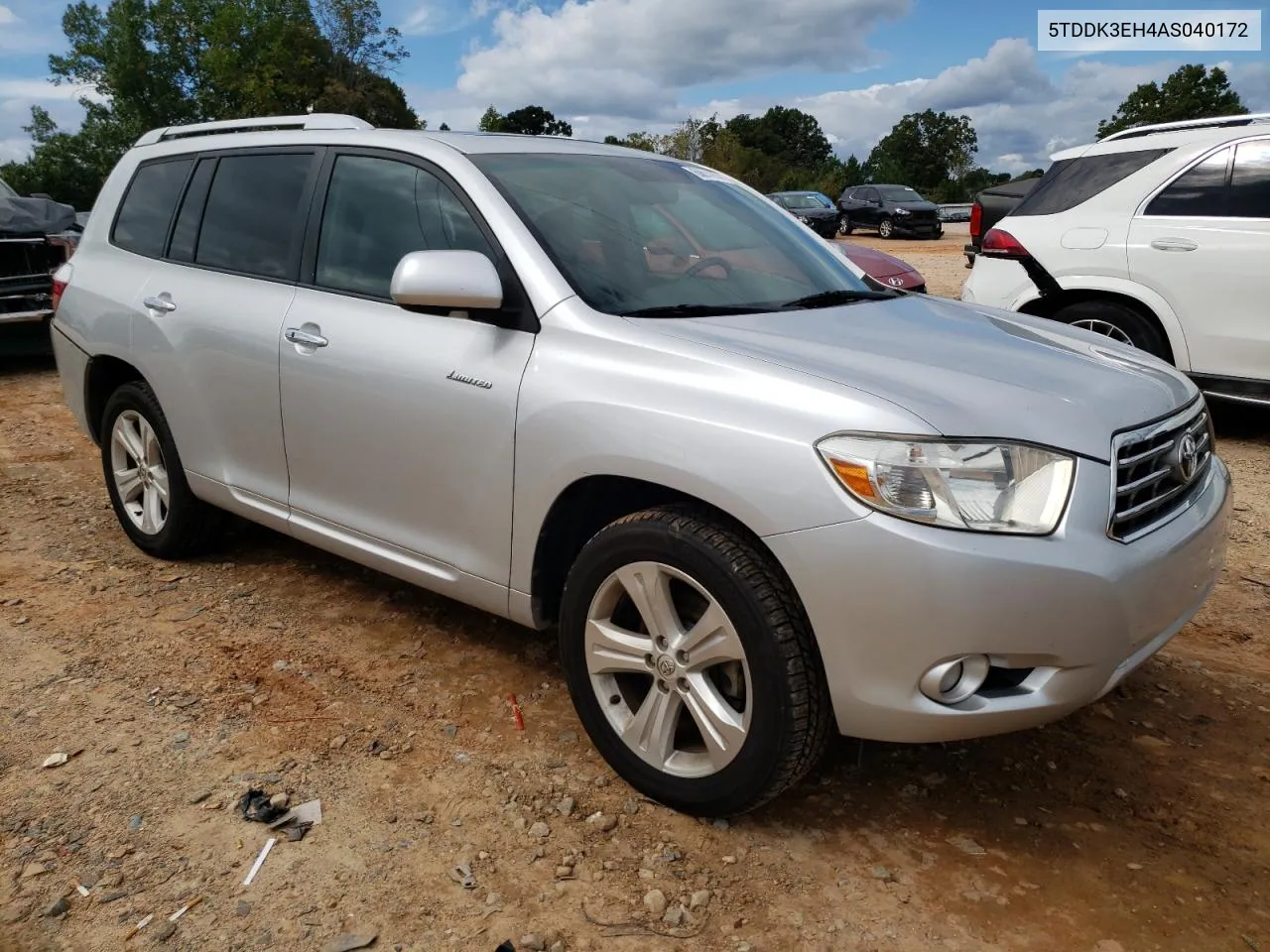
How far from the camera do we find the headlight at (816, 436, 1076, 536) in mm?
2152

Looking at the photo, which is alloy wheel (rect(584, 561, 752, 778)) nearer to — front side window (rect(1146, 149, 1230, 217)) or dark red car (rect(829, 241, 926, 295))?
front side window (rect(1146, 149, 1230, 217))

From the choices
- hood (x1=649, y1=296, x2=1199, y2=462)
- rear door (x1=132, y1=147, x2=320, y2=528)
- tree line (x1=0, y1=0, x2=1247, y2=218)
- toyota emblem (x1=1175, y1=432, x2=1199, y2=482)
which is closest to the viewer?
hood (x1=649, y1=296, x2=1199, y2=462)

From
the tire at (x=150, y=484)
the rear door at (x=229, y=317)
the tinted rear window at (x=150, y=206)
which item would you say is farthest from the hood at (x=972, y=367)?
the tinted rear window at (x=150, y=206)

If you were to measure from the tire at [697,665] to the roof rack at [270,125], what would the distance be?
202 cm

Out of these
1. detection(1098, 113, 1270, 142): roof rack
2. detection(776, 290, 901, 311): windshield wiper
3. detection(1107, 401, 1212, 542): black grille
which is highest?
detection(1098, 113, 1270, 142): roof rack

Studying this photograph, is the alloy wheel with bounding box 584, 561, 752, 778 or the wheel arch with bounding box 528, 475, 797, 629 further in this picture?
the wheel arch with bounding box 528, 475, 797, 629

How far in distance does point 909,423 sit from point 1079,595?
51 cm

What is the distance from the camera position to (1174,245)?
19.4 ft

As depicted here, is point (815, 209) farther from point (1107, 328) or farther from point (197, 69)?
point (197, 69)

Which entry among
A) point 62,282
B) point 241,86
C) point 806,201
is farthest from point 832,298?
point 241,86

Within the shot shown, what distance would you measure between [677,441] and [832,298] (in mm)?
1123

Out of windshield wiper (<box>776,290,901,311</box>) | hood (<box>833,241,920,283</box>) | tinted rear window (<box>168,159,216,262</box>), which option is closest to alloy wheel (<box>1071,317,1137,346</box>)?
hood (<box>833,241,920,283</box>)

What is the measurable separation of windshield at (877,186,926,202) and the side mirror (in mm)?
26655

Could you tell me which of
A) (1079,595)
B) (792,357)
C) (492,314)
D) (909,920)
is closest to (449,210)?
(492,314)
